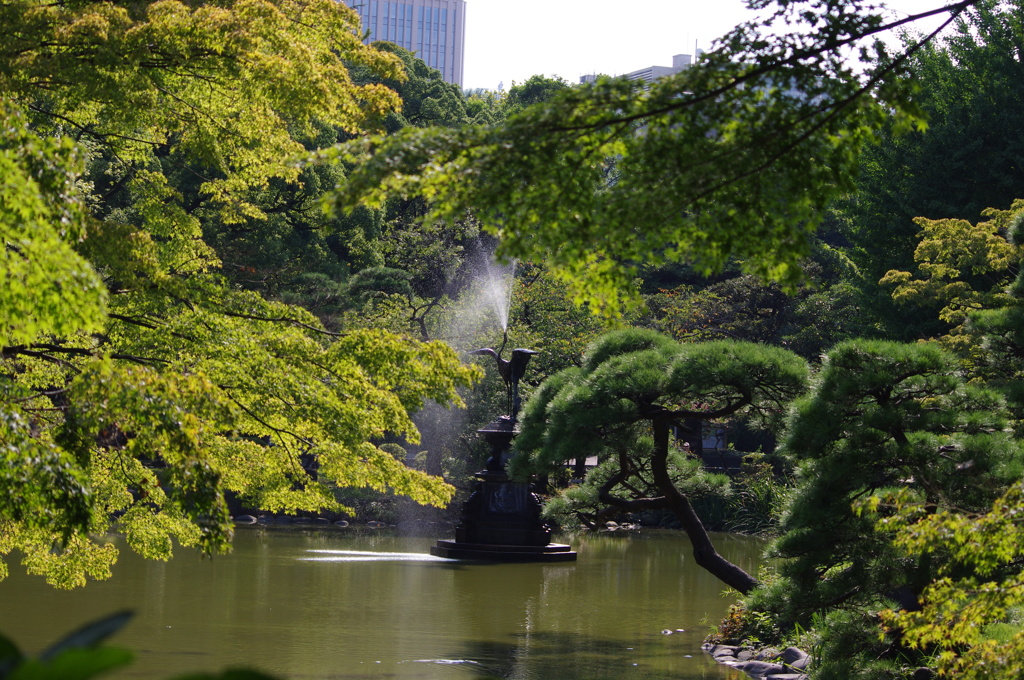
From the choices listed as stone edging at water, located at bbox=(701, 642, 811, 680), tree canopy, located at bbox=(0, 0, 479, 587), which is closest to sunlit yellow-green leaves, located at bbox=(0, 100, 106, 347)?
tree canopy, located at bbox=(0, 0, 479, 587)

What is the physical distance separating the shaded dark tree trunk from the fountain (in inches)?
228

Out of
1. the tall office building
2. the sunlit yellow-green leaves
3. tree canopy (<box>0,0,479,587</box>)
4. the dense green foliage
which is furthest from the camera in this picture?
the tall office building

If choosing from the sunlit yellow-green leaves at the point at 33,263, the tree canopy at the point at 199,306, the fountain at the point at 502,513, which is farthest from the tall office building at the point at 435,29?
the sunlit yellow-green leaves at the point at 33,263

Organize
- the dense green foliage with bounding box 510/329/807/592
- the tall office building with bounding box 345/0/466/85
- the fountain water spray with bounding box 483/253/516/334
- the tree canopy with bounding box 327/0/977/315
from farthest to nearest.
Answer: the tall office building with bounding box 345/0/466/85 < the fountain water spray with bounding box 483/253/516/334 < the dense green foliage with bounding box 510/329/807/592 < the tree canopy with bounding box 327/0/977/315

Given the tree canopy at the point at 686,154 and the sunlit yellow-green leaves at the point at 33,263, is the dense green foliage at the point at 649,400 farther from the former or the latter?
the sunlit yellow-green leaves at the point at 33,263

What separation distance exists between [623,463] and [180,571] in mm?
6342

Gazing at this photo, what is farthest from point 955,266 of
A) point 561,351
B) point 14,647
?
point 14,647

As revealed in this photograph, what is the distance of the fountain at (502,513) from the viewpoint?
50.9 feet

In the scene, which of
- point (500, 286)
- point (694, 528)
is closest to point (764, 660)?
point (694, 528)

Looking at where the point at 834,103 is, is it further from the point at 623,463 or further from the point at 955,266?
the point at 955,266

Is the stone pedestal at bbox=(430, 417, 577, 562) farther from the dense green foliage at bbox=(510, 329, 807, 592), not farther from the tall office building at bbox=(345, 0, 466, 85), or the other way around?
the tall office building at bbox=(345, 0, 466, 85)

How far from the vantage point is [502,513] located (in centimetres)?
1597

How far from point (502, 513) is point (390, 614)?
18.9 ft

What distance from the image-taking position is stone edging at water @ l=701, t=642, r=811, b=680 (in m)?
8.02
